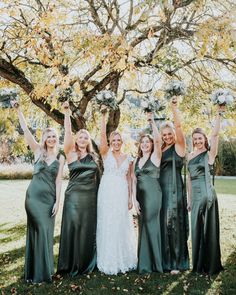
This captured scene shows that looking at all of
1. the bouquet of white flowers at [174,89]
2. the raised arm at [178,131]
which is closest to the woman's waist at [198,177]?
the raised arm at [178,131]

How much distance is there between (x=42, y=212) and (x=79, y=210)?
614mm

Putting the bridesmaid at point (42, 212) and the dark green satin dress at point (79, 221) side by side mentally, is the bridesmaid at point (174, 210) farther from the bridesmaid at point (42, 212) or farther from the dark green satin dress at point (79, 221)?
the bridesmaid at point (42, 212)

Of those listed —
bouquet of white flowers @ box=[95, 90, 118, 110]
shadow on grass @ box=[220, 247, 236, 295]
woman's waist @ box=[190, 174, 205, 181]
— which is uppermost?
bouquet of white flowers @ box=[95, 90, 118, 110]

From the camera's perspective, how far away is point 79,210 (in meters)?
6.27

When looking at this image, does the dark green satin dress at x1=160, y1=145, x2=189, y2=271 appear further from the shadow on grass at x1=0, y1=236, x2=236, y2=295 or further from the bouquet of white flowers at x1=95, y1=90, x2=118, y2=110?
the bouquet of white flowers at x1=95, y1=90, x2=118, y2=110

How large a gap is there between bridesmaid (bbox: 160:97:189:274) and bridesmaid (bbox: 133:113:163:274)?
0.12 m

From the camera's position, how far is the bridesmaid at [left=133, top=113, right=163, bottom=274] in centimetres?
627

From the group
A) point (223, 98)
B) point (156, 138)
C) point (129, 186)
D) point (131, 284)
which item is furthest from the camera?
point (129, 186)

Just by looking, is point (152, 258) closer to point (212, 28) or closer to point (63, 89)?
point (63, 89)

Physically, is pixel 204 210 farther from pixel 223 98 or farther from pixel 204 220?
pixel 223 98

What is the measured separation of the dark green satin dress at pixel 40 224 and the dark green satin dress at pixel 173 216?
1.73 metres

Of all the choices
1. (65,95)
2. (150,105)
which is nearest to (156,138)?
(150,105)

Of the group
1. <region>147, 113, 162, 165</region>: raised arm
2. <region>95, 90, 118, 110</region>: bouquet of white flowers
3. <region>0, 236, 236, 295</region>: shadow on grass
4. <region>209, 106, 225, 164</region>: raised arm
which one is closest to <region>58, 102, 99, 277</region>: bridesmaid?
<region>0, 236, 236, 295</region>: shadow on grass

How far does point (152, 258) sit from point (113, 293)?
100cm
